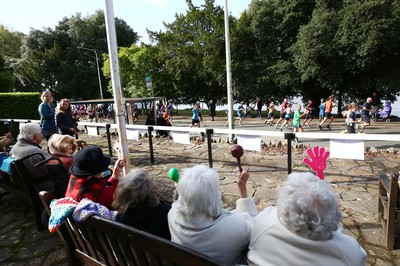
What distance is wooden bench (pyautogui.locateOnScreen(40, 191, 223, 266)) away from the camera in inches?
56.6

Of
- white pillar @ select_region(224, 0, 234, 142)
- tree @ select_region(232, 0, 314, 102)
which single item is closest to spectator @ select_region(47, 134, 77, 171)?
white pillar @ select_region(224, 0, 234, 142)

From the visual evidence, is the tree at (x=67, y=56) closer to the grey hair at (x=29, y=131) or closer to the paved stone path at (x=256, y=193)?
the paved stone path at (x=256, y=193)

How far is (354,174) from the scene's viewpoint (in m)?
5.25

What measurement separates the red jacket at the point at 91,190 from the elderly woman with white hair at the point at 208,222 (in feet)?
3.47

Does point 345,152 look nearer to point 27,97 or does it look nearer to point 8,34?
point 27,97

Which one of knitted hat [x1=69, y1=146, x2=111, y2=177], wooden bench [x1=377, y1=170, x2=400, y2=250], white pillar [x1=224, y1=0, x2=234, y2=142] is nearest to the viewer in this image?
knitted hat [x1=69, y1=146, x2=111, y2=177]

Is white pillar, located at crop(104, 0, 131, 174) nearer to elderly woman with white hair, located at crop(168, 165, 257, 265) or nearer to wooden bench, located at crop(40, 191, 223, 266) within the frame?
wooden bench, located at crop(40, 191, 223, 266)

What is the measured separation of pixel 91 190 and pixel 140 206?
694mm

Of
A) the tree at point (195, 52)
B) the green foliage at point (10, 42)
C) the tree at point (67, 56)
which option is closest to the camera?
the tree at point (195, 52)

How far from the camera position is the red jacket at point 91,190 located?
239cm

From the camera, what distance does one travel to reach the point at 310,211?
136cm

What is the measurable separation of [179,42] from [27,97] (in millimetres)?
17976

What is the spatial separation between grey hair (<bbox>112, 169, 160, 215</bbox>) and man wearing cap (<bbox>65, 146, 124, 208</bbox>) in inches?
18.2

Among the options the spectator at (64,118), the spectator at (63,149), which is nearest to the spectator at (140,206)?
the spectator at (63,149)
